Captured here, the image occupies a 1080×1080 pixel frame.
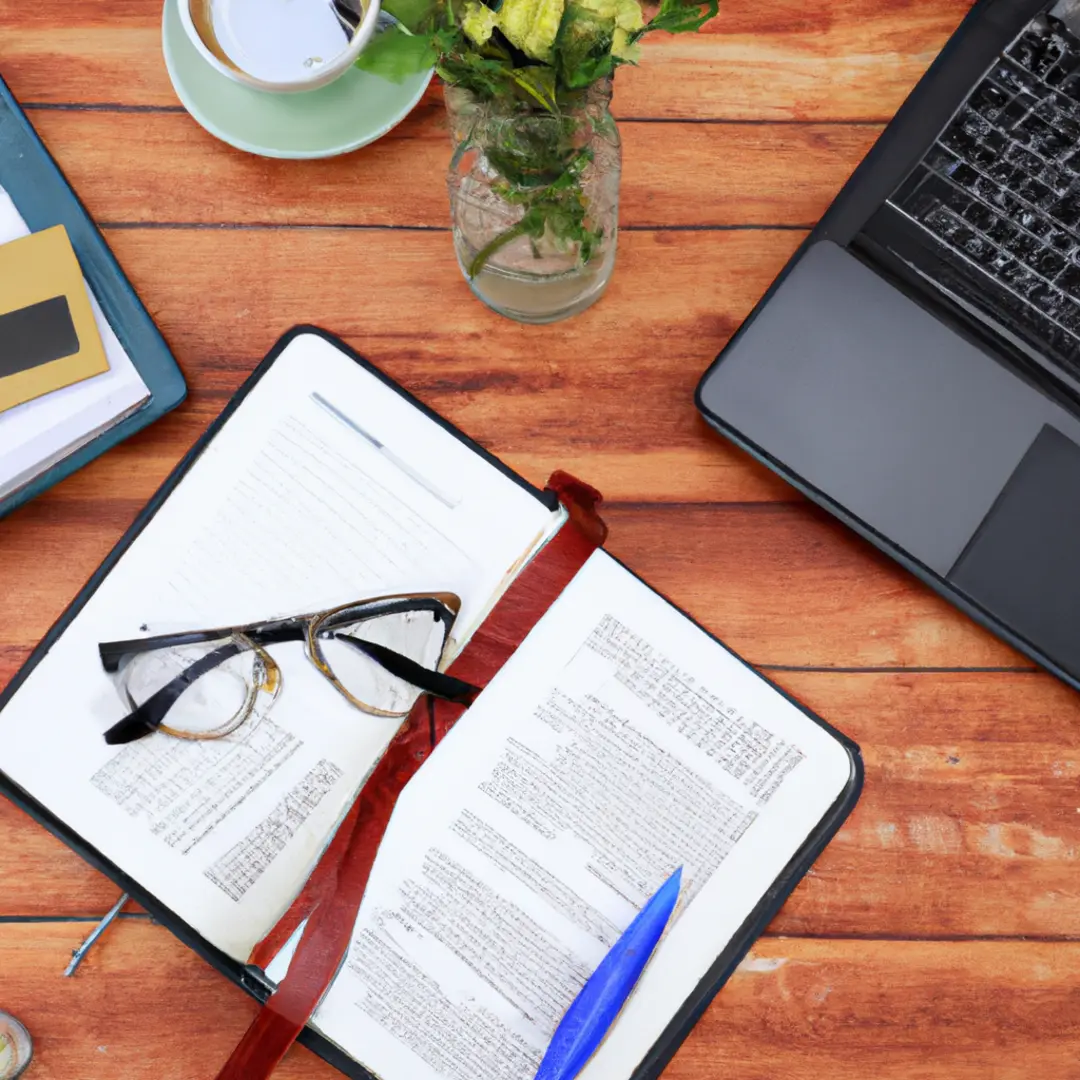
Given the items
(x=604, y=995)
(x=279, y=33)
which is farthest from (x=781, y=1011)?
(x=279, y=33)

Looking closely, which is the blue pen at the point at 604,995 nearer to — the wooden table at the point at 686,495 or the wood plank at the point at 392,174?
the wooden table at the point at 686,495

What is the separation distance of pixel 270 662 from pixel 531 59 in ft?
1.29

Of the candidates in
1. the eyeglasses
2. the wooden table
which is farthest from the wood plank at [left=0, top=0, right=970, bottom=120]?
the eyeglasses

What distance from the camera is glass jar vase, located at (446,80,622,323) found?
18.9 inches

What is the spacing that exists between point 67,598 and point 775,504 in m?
Answer: 0.49

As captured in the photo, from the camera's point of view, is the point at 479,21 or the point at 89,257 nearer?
the point at 479,21

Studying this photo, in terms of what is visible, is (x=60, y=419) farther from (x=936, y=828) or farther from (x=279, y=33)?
(x=936, y=828)

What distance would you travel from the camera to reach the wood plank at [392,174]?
69 cm

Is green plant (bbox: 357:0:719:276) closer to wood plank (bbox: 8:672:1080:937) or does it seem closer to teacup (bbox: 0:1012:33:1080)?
wood plank (bbox: 8:672:1080:937)

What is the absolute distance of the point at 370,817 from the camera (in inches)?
24.3

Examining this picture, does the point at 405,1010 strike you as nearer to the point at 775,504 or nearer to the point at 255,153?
the point at 775,504

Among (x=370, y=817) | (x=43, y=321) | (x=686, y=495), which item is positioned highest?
(x=686, y=495)

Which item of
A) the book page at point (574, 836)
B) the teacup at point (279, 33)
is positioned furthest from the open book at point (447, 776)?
the teacup at point (279, 33)

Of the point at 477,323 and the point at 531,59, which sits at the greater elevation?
the point at 531,59
